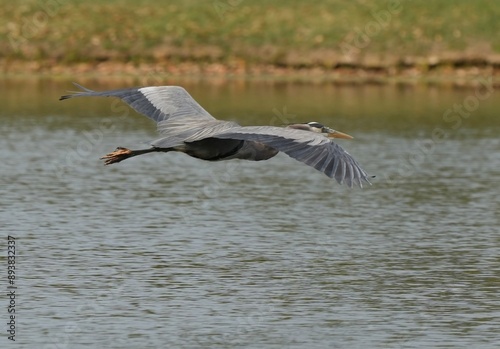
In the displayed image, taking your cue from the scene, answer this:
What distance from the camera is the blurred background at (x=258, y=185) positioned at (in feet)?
40.4

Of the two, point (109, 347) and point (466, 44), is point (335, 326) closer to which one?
point (109, 347)

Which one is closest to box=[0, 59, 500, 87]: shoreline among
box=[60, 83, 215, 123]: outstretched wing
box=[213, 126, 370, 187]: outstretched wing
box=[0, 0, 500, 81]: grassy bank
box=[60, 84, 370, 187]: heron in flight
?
box=[0, 0, 500, 81]: grassy bank

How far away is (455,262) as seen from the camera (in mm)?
15016

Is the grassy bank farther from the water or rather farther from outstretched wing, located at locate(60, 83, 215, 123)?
outstretched wing, located at locate(60, 83, 215, 123)

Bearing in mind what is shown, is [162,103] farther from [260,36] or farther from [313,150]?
[260,36]

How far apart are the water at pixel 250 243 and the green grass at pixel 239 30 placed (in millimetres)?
12062

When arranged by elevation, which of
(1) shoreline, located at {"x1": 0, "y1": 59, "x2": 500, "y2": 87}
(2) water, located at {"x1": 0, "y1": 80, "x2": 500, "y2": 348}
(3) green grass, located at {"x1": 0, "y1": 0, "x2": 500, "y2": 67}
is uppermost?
(3) green grass, located at {"x1": 0, "y1": 0, "x2": 500, "y2": 67}

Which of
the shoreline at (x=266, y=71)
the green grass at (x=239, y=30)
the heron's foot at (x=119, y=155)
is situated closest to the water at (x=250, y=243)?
the heron's foot at (x=119, y=155)

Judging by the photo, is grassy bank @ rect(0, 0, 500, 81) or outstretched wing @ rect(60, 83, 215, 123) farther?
grassy bank @ rect(0, 0, 500, 81)

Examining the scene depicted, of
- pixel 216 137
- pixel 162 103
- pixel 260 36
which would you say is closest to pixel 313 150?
pixel 216 137

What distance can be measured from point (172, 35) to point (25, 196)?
2364 centimetres

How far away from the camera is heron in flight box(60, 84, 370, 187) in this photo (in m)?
10.9

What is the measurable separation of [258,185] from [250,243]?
5.37 m

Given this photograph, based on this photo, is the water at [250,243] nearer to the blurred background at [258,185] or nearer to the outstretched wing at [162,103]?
the blurred background at [258,185]
